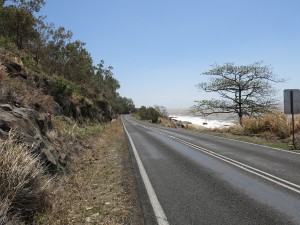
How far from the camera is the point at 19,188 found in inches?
227

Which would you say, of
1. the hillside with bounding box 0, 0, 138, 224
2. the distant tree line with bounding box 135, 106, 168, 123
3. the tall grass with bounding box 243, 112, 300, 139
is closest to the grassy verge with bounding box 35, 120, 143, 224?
the hillside with bounding box 0, 0, 138, 224

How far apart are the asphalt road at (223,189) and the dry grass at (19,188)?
184 cm

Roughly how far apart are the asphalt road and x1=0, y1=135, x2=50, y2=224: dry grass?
6.05ft

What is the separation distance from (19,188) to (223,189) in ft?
15.1

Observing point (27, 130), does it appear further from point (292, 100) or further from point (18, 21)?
point (18, 21)

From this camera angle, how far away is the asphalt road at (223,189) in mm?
6418

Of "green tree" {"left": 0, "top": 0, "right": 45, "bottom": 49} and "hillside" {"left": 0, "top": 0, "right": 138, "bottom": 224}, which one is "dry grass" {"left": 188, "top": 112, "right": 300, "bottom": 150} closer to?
"hillside" {"left": 0, "top": 0, "right": 138, "bottom": 224}

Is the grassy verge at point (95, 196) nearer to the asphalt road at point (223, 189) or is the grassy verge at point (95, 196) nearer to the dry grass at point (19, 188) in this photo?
the dry grass at point (19, 188)

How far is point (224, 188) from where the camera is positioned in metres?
8.59

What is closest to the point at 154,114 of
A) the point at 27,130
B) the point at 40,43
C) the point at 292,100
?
the point at 40,43

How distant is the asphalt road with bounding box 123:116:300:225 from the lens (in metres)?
6.42

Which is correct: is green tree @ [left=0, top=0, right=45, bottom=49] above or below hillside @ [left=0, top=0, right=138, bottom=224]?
above

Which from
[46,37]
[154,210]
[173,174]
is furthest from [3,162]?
[46,37]

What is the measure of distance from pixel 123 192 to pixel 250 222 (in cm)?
336
